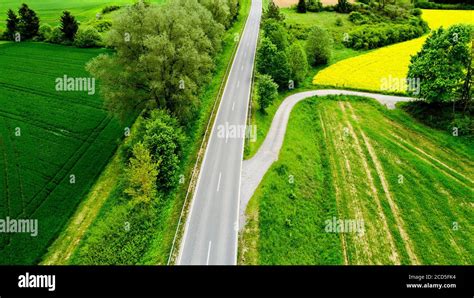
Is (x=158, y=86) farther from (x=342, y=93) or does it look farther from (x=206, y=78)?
(x=342, y=93)

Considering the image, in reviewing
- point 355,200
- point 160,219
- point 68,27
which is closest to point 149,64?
point 160,219

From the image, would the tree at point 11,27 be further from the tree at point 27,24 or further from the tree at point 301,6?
the tree at point 301,6

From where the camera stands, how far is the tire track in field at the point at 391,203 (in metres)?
31.9

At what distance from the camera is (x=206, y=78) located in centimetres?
4744

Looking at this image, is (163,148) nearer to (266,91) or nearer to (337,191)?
(266,91)

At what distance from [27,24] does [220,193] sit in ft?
240

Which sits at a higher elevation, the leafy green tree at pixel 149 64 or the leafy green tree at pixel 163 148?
the leafy green tree at pixel 149 64

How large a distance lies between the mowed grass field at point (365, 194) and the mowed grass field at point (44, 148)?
20.1 metres

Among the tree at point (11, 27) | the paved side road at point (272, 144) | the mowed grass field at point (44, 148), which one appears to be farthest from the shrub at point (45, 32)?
the paved side road at point (272, 144)

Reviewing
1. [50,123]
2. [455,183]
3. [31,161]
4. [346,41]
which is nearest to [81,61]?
[50,123]

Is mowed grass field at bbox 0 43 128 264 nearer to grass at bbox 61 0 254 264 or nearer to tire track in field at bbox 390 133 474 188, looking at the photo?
grass at bbox 61 0 254 264

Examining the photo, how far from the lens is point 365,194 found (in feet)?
125

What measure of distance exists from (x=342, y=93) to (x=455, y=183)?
79.6ft

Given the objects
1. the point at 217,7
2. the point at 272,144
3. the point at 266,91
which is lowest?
the point at 272,144
